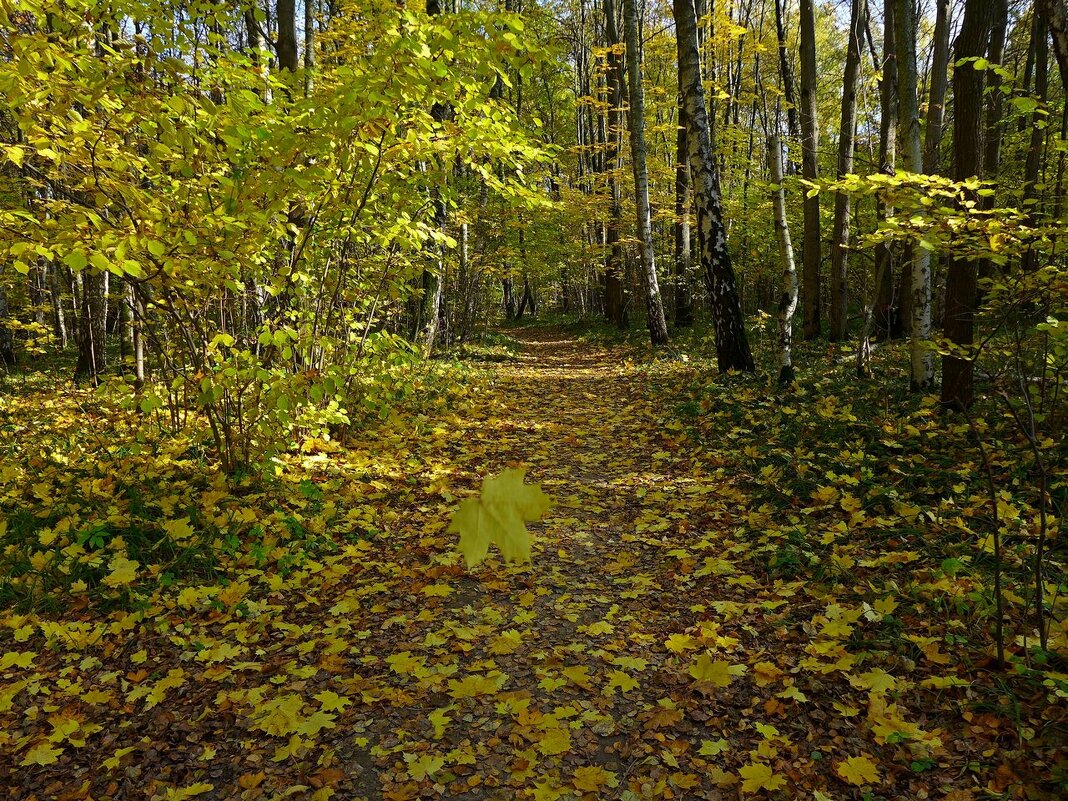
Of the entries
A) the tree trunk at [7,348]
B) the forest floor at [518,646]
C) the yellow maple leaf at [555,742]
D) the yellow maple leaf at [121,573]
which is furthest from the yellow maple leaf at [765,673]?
the tree trunk at [7,348]

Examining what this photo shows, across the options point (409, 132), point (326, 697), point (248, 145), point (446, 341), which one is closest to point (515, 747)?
point (326, 697)

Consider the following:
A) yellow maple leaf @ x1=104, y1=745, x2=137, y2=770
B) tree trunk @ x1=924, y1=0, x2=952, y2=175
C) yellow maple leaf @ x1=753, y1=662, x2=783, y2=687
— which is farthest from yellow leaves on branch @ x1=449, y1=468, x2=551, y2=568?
tree trunk @ x1=924, y1=0, x2=952, y2=175

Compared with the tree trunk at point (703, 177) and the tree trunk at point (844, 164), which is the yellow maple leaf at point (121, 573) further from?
the tree trunk at point (844, 164)

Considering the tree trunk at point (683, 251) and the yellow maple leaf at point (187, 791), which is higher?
the tree trunk at point (683, 251)

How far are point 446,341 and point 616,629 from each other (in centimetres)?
1141

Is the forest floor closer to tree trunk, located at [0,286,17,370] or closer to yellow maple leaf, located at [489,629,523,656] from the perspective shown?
yellow maple leaf, located at [489,629,523,656]

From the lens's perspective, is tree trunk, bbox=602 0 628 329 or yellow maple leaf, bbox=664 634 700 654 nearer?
yellow maple leaf, bbox=664 634 700 654

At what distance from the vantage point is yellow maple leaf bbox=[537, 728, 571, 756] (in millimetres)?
2666

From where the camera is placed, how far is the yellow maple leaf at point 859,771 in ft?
7.72

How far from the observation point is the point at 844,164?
9711 millimetres

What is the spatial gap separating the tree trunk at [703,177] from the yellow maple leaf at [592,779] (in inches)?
279

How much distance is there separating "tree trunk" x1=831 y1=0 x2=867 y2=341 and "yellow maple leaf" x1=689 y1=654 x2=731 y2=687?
810cm

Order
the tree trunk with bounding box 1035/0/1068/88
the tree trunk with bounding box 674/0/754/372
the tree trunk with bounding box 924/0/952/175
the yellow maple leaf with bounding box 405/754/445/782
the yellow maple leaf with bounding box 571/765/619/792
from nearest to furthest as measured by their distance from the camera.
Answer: the yellow maple leaf with bounding box 571/765/619/792
the yellow maple leaf with bounding box 405/754/445/782
the tree trunk with bounding box 1035/0/1068/88
the tree trunk with bounding box 924/0/952/175
the tree trunk with bounding box 674/0/754/372

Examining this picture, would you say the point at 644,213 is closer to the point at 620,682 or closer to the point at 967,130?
the point at 967,130
